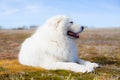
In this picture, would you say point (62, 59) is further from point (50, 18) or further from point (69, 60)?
point (50, 18)

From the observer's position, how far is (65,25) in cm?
1581

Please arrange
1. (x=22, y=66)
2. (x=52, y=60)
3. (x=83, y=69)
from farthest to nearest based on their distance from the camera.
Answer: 1. (x=22, y=66)
2. (x=52, y=60)
3. (x=83, y=69)

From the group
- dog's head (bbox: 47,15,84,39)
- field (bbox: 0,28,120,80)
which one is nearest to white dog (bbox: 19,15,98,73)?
dog's head (bbox: 47,15,84,39)

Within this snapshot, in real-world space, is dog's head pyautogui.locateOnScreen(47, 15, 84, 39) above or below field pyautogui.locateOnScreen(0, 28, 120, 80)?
above

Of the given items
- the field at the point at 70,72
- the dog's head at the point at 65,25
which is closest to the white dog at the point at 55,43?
the dog's head at the point at 65,25

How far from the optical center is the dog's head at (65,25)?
15648 millimetres

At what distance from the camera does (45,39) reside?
51.8 feet

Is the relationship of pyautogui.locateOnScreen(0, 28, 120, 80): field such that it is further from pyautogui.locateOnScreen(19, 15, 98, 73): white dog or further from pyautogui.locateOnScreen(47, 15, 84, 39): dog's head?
pyautogui.locateOnScreen(47, 15, 84, 39): dog's head

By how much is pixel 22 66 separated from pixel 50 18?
96.8 inches

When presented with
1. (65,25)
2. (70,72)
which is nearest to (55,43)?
(65,25)

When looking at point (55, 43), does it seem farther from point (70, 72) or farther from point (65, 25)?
point (70, 72)

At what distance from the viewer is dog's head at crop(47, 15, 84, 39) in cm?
1565

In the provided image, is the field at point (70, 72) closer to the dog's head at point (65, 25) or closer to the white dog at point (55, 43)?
the white dog at point (55, 43)

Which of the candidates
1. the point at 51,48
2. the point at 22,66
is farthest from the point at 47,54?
the point at 22,66
